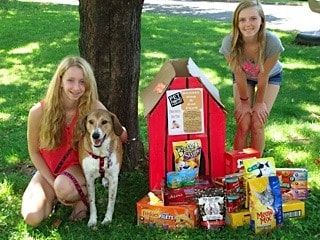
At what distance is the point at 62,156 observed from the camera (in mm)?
4199

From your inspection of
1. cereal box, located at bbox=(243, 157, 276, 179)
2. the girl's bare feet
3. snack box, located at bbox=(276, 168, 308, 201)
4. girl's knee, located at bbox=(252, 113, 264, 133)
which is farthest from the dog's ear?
girl's knee, located at bbox=(252, 113, 264, 133)

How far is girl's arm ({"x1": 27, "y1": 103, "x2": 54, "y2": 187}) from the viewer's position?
13.4 ft

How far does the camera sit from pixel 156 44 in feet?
34.9

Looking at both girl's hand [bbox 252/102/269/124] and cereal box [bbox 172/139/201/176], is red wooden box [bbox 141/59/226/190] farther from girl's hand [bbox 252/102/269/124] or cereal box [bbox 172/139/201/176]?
girl's hand [bbox 252/102/269/124]

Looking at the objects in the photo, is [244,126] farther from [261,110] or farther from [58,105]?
[58,105]

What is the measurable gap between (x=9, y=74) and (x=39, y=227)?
5.08 meters

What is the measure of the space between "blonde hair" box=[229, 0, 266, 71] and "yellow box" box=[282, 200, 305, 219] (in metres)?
1.16

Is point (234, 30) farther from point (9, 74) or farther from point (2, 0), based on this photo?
point (2, 0)

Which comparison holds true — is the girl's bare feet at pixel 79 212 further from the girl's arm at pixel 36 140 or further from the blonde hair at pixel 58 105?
the blonde hair at pixel 58 105

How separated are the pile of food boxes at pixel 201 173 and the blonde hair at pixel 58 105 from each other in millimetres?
445

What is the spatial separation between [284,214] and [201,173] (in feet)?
2.17

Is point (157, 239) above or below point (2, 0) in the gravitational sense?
below

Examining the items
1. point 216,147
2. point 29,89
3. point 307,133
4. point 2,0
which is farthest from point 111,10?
point 2,0

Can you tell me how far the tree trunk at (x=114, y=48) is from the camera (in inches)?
174
